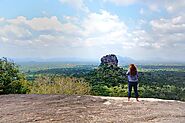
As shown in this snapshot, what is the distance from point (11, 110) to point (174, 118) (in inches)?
272

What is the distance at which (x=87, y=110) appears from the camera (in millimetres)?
13172

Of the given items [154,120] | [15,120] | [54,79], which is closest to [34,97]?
[15,120]

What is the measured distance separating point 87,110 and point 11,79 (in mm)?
10063

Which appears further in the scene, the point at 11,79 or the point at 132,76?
the point at 11,79

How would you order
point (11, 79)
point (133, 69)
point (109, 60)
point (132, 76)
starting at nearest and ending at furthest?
point (133, 69), point (132, 76), point (11, 79), point (109, 60)

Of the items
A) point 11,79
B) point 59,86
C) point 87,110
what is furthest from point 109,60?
point 87,110

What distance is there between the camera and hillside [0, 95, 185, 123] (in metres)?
11.8

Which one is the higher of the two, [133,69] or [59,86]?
[133,69]

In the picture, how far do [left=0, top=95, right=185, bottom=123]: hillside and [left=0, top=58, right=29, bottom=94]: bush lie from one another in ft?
15.4

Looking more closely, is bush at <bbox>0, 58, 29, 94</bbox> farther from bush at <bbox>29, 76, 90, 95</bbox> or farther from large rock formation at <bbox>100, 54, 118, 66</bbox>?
large rock formation at <bbox>100, 54, 118, 66</bbox>

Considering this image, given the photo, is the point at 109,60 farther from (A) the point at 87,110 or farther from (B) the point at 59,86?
(A) the point at 87,110

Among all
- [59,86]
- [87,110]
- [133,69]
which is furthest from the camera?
[59,86]

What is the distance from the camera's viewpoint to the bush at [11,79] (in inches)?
827

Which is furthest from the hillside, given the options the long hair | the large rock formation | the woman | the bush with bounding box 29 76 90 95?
the large rock formation
